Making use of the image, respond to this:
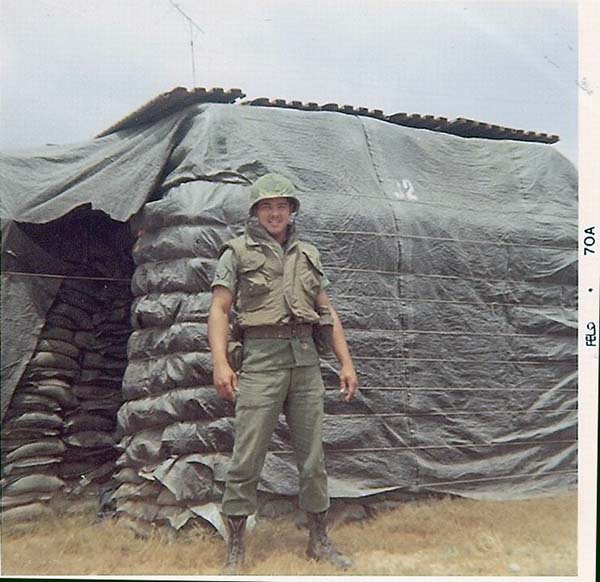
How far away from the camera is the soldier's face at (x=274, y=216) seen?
3592mm

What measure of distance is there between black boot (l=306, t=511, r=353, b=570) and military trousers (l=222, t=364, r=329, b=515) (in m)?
0.05

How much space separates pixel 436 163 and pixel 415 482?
1569 mm

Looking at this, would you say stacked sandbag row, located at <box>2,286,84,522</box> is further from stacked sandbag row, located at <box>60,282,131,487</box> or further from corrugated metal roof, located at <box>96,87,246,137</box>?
corrugated metal roof, located at <box>96,87,246,137</box>

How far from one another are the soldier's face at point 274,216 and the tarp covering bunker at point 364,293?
34 centimetres

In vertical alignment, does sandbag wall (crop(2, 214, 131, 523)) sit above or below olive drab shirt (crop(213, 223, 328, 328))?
below

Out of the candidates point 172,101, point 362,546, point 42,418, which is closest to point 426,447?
point 362,546

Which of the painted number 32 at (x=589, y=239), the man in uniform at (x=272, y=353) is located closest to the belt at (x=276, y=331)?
the man in uniform at (x=272, y=353)

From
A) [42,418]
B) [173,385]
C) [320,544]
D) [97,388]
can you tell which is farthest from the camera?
[97,388]

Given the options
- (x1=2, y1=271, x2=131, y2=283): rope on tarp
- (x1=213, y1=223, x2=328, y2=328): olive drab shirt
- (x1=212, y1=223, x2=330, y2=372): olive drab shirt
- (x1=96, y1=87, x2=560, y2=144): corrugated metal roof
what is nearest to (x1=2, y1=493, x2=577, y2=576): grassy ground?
(x1=212, y1=223, x2=330, y2=372): olive drab shirt

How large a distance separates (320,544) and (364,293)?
116 centimetres

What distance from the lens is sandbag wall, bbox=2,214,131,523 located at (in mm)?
3994

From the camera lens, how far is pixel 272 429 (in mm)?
3506

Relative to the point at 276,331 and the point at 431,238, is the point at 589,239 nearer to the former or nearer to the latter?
the point at 431,238

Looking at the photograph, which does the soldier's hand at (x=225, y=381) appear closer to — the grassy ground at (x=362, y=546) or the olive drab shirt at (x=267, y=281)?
the olive drab shirt at (x=267, y=281)
